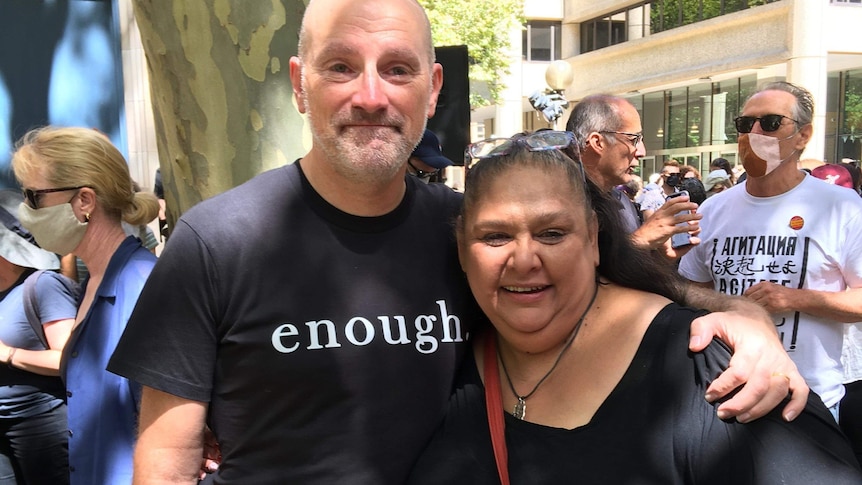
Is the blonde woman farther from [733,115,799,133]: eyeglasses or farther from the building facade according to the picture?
the building facade

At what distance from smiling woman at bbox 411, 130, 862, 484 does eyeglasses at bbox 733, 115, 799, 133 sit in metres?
1.93

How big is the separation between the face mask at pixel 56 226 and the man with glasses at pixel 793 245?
112 inches

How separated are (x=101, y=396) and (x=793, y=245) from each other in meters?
2.94

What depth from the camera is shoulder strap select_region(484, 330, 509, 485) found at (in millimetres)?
1594

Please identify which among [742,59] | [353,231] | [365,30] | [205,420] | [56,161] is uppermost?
[742,59]

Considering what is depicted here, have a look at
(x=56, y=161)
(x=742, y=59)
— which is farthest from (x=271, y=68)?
(x=742, y=59)

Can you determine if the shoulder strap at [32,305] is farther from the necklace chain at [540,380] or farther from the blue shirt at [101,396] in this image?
the necklace chain at [540,380]

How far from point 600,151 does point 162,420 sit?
3294 mm

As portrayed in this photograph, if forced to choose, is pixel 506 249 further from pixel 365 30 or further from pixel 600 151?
pixel 600 151

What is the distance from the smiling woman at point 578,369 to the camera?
1422 mm

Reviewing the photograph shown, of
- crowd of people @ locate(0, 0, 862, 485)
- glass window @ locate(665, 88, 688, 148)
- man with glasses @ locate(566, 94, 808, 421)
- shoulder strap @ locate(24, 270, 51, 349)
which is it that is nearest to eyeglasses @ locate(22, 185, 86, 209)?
shoulder strap @ locate(24, 270, 51, 349)

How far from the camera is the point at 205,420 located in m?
1.65

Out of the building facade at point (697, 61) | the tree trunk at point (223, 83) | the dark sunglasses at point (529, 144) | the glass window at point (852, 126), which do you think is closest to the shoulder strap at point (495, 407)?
the dark sunglasses at point (529, 144)

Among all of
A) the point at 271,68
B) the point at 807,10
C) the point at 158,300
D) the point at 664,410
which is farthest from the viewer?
the point at 807,10
